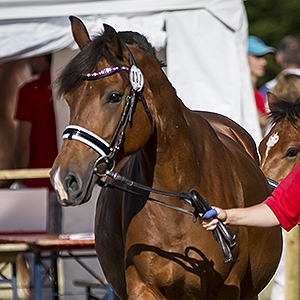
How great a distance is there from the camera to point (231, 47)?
6.83m

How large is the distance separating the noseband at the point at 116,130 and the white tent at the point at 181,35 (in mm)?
3052

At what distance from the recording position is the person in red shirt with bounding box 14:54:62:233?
7.46 meters

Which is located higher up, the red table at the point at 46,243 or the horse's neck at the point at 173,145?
the horse's neck at the point at 173,145

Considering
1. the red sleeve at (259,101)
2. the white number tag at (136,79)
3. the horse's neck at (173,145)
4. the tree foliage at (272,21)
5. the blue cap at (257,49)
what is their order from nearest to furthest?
the white number tag at (136,79) → the horse's neck at (173,145) → the red sleeve at (259,101) → the blue cap at (257,49) → the tree foliage at (272,21)

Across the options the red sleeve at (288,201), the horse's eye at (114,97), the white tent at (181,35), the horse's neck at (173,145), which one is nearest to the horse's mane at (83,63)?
the horse's eye at (114,97)

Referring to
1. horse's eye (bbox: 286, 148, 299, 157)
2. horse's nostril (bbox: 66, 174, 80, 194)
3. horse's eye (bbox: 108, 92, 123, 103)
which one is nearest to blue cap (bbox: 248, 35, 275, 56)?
horse's eye (bbox: 286, 148, 299, 157)

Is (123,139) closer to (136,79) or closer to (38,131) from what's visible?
(136,79)

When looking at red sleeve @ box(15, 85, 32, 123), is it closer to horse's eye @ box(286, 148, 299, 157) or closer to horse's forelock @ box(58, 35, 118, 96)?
horse's eye @ box(286, 148, 299, 157)

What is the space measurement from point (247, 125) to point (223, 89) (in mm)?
372

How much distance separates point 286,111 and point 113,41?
211 cm

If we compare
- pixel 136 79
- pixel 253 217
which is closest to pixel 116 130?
pixel 136 79

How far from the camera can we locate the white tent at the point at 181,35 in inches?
265

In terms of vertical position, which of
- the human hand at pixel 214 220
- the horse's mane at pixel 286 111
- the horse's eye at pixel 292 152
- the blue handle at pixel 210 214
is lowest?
the horse's eye at pixel 292 152

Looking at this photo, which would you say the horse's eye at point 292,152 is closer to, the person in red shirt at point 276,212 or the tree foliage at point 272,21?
the person in red shirt at point 276,212
